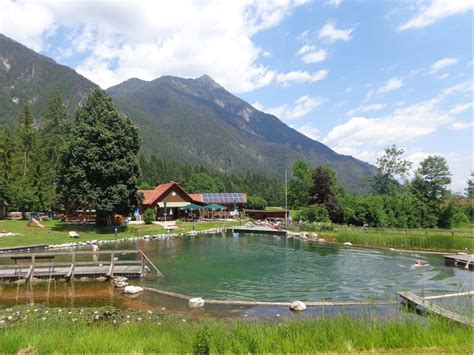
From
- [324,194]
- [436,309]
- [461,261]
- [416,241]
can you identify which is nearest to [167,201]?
[324,194]

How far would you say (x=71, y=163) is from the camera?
1547 inches

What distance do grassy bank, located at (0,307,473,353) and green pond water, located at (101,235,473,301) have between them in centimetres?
408

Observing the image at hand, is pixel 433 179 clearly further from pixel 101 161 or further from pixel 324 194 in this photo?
pixel 101 161

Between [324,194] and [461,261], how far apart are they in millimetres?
30613

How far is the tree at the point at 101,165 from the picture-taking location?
38.3 m

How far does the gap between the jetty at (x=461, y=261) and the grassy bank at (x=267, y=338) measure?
18.5m

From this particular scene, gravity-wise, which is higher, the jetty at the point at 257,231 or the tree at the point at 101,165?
the tree at the point at 101,165

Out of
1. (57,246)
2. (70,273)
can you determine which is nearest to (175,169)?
(57,246)

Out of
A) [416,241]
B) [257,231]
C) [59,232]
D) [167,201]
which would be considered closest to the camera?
[416,241]

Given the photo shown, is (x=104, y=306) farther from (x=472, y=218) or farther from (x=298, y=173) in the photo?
(x=472, y=218)

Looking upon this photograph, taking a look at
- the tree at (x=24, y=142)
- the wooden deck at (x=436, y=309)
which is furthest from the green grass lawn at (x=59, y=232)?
the wooden deck at (x=436, y=309)

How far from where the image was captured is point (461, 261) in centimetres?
2609

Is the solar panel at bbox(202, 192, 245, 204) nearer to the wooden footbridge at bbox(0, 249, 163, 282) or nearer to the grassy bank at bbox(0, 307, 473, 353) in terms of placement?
the wooden footbridge at bbox(0, 249, 163, 282)

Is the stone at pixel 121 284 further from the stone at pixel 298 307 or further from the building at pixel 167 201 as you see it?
the building at pixel 167 201
